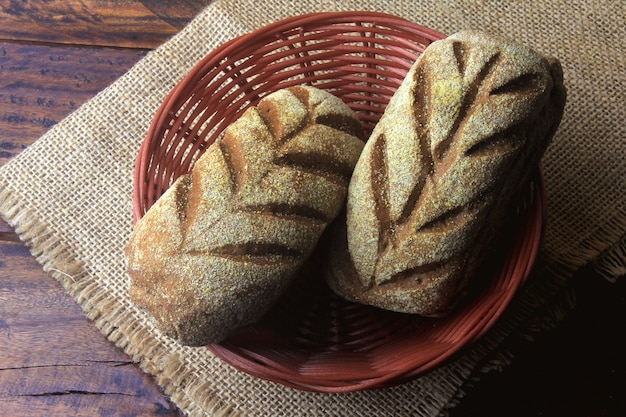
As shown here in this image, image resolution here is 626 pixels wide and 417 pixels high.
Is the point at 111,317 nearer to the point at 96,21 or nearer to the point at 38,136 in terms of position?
the point at 38,136

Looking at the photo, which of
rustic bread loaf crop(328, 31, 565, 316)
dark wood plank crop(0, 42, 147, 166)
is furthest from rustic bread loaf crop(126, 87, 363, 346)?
dark wood plank crop(0, 42, 147, 166)

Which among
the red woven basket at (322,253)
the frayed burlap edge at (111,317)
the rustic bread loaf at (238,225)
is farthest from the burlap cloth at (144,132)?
the rustic bread loaf at (238,225)

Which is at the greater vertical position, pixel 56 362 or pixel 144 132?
pixel 144 132

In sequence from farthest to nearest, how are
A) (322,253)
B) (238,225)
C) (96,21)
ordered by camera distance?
1. (96,21)
2. (322,253)
3. (238,225)

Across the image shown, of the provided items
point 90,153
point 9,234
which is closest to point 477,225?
point 90,153

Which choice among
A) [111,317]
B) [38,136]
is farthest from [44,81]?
[111,317]

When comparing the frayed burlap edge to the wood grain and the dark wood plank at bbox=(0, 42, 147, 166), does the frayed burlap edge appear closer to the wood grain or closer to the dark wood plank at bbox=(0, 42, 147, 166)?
the wood grain

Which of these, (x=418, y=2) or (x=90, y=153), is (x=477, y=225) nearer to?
(x=418, y=2)
